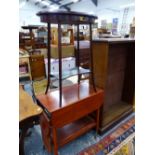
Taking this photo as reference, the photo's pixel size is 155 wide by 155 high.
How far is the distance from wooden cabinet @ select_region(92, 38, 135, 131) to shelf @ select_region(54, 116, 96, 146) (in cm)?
19

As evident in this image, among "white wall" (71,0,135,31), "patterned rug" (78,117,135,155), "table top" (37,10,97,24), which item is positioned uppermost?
"white wall" (71,0,135,31)

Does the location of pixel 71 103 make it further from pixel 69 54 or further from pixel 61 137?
pixel 69 54

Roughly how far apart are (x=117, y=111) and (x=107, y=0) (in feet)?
31.7

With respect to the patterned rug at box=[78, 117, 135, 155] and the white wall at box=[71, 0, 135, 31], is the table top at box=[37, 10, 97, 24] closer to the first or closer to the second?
the patterned rug at box=[78, 117, 135, 155]

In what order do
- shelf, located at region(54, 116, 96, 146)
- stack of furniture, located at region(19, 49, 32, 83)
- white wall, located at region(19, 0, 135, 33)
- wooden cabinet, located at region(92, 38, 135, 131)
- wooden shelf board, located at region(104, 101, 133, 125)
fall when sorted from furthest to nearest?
white wall, located at region(19, 0, 135, 33) < stack of furniture, located at region(19, 49, 32, 83) < wooden shelf board, located at region(104, 101, 133, 125) < wooden cabinet, located at region(92, 38, 135, 131) < shelf, located at region(54, 116, 96, 146)

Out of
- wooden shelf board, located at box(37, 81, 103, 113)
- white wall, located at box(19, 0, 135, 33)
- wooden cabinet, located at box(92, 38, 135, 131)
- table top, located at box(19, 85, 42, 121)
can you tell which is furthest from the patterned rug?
white wall, located at box(19, 0, 135, 33)

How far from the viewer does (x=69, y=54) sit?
4.43 meters

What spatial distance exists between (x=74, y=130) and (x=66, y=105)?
453mm

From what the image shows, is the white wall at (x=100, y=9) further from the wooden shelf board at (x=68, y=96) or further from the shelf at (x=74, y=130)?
the shelf at (x=74, y=130)

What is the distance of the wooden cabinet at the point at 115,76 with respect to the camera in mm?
1757

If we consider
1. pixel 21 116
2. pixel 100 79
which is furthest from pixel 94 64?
pixel 21 116

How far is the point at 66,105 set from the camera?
146 cm

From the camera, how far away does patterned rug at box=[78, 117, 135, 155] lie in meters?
1.68

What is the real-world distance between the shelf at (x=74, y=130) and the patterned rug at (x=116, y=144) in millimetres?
209
